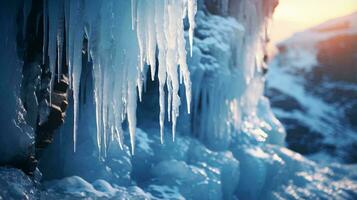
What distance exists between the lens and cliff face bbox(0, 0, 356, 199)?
4898 mm

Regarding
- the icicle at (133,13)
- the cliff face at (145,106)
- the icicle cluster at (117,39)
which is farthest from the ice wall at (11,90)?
the icicle at (133,13)

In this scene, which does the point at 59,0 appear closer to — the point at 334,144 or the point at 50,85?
the point at 50,85

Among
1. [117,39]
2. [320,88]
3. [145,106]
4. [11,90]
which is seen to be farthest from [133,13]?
[320,88]

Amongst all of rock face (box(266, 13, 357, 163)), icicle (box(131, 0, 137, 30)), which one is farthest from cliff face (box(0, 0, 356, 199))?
rock face (box(266, 13, 357, 163))

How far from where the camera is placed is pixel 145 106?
34.4 ft

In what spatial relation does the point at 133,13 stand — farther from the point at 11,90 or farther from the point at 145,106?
the point at 145,106

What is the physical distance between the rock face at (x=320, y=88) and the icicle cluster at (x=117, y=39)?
1683 centimetres

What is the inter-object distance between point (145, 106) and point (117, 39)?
542cm

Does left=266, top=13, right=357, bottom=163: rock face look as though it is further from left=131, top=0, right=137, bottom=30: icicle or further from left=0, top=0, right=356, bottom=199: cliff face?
left=131, top=0, right=137, bottom=30: icicle

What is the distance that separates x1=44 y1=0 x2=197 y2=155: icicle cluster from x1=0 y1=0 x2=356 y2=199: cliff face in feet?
0.05

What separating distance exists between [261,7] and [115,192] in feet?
26.5

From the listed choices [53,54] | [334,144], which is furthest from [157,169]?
[334,144]

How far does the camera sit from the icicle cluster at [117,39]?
4.70m

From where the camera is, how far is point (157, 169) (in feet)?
29.2
